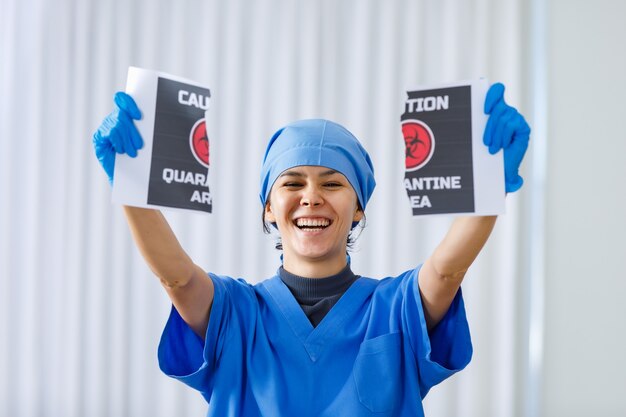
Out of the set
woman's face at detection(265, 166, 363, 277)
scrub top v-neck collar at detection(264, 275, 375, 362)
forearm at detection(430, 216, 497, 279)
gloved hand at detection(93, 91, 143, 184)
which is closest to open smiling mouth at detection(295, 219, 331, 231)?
woman's face at detection(265, 166, 363, 277)

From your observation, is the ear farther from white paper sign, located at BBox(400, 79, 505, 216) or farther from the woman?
white paper sign, located at BBox(400, 79, 505, 216)

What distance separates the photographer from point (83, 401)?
2.13 m

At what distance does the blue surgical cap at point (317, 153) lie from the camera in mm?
1244

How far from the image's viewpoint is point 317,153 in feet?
4.08

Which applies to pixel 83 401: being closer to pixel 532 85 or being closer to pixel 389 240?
pixel 389 240

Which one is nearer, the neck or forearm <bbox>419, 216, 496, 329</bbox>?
forearm <bbox>419, 216, 496, 329</bbox>

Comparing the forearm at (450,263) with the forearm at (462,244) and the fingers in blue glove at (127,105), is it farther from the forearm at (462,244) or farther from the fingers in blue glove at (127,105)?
the fingers in blue glove at (127,105)

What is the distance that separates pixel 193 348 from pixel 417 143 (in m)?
0.50

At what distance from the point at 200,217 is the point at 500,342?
950 mm

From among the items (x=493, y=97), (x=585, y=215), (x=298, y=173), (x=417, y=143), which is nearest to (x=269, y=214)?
(x=298, y=173)

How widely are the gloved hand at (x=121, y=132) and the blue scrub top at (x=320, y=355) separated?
0.28 metres

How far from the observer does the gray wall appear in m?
2.13

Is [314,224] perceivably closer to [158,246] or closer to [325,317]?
[325,317]

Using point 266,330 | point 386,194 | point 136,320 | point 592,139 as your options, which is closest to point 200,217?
point 136,320
